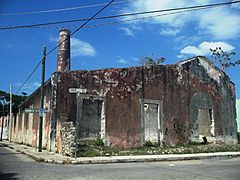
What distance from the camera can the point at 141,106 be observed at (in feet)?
65.6

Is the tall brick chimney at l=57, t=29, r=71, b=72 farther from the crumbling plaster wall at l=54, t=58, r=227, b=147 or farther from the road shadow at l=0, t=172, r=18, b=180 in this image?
the road shadow at l=0, t=172, r=18, b=180

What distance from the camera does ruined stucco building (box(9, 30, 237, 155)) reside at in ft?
58.3

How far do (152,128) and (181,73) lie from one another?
472 cm

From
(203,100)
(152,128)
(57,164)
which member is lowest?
(57,164)

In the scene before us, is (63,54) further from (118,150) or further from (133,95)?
(118,150)

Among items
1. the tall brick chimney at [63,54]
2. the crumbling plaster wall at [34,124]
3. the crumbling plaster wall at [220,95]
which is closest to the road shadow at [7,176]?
the crumbling plaster wall at [34,124]

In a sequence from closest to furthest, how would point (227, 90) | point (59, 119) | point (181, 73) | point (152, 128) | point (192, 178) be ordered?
point (192, 178)
point (59, 119)
point (152, 128)
point (181, 73)
point (227, 90)

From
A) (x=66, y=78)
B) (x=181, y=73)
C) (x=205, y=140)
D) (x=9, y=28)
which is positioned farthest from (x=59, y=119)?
(x=205, y=140)

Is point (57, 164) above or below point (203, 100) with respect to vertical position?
below

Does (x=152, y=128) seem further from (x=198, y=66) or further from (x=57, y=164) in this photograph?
(x=57, y=164)

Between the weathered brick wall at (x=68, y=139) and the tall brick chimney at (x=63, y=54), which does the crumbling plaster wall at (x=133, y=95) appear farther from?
the tall brick chimney at (x=63, y=54)

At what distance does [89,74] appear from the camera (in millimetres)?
18578

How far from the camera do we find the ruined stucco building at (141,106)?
17.8 m

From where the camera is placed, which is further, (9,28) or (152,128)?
(152,128)
